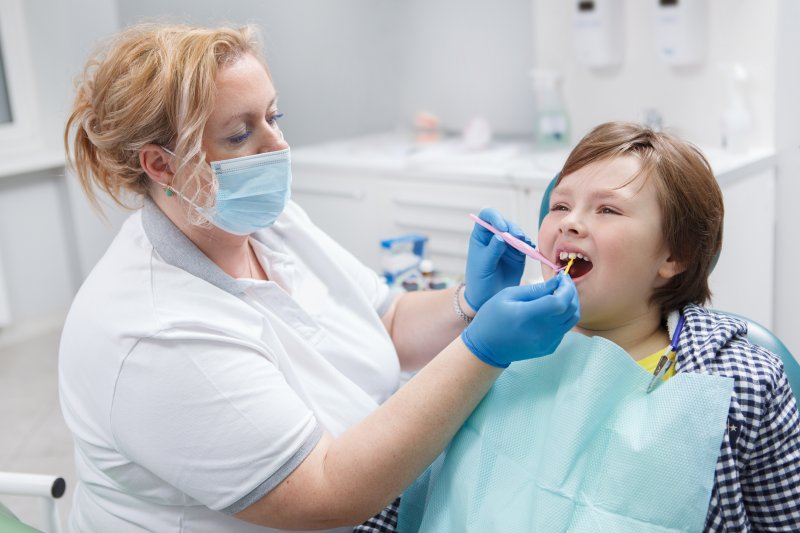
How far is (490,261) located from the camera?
57.5 inches

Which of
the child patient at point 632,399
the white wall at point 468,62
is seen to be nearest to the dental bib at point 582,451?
the child patient at point 632,399

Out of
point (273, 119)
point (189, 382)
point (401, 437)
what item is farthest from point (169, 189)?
point (401, 437)

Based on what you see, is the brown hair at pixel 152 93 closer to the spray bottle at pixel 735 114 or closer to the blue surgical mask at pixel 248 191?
the blue surgical mask at pixel 248 191

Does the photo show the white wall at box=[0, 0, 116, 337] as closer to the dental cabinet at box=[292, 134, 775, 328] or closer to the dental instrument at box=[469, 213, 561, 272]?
the dental cabinet at box=[292, 134, 775, 328]

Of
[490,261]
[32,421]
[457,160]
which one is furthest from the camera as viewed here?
[32,421]

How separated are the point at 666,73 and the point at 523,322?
1.92 metres

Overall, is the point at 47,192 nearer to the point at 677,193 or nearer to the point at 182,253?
the point at 182,253

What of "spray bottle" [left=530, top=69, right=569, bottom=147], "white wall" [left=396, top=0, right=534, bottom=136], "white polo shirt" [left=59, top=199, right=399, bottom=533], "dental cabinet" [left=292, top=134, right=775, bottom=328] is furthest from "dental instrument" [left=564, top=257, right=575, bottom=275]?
"white wall" [left=396, top=0, right=534, bottom=136]

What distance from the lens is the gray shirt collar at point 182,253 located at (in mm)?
1294

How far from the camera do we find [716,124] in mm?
2695

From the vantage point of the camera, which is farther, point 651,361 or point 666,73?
point 666,73

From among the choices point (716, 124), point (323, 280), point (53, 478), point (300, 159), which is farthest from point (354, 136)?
point (53, 478)

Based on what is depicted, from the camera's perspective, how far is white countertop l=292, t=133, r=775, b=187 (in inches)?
99.0

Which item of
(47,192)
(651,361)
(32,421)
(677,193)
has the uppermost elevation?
(677,193)
